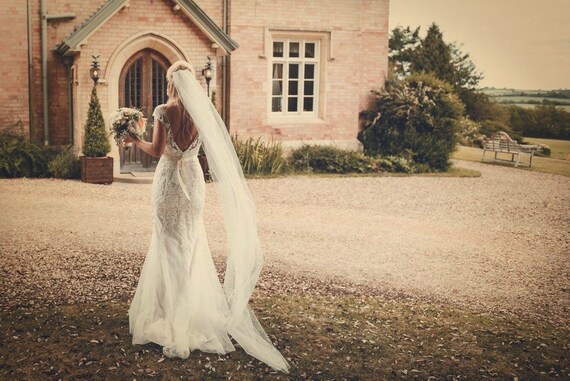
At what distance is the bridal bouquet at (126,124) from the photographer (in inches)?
182

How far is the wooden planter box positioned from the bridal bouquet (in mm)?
7061

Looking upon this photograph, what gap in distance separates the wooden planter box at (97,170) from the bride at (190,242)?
7.32m

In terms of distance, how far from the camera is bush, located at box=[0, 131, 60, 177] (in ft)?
38.3

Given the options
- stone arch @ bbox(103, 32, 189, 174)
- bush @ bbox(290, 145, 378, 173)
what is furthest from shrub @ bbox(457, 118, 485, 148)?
stone arch @ bbox(103, 32, 189, 174)

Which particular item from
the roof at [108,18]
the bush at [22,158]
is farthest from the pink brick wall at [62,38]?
the bush at [22,158]

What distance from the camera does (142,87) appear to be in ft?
44.0

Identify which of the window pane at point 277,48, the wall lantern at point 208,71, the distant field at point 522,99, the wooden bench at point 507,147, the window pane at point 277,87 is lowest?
the wooden bench at point 507,147

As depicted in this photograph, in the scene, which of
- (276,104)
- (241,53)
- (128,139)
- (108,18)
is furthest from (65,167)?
(128,139)

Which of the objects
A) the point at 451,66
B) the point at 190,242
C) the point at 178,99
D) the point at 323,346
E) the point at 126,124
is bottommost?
the point at 323,346

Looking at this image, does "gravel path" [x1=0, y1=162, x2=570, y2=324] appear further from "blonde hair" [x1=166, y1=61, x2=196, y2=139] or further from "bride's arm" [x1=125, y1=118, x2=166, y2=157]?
"blonde hair" [x1=166, y1=61, x2=196, y2=139]

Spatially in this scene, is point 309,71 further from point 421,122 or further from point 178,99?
point 178,99

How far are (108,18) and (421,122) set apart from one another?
7.92 meters

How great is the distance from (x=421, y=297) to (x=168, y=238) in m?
2.47

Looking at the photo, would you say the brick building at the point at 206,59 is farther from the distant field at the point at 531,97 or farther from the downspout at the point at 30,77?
the distant field at the point at 531,97
